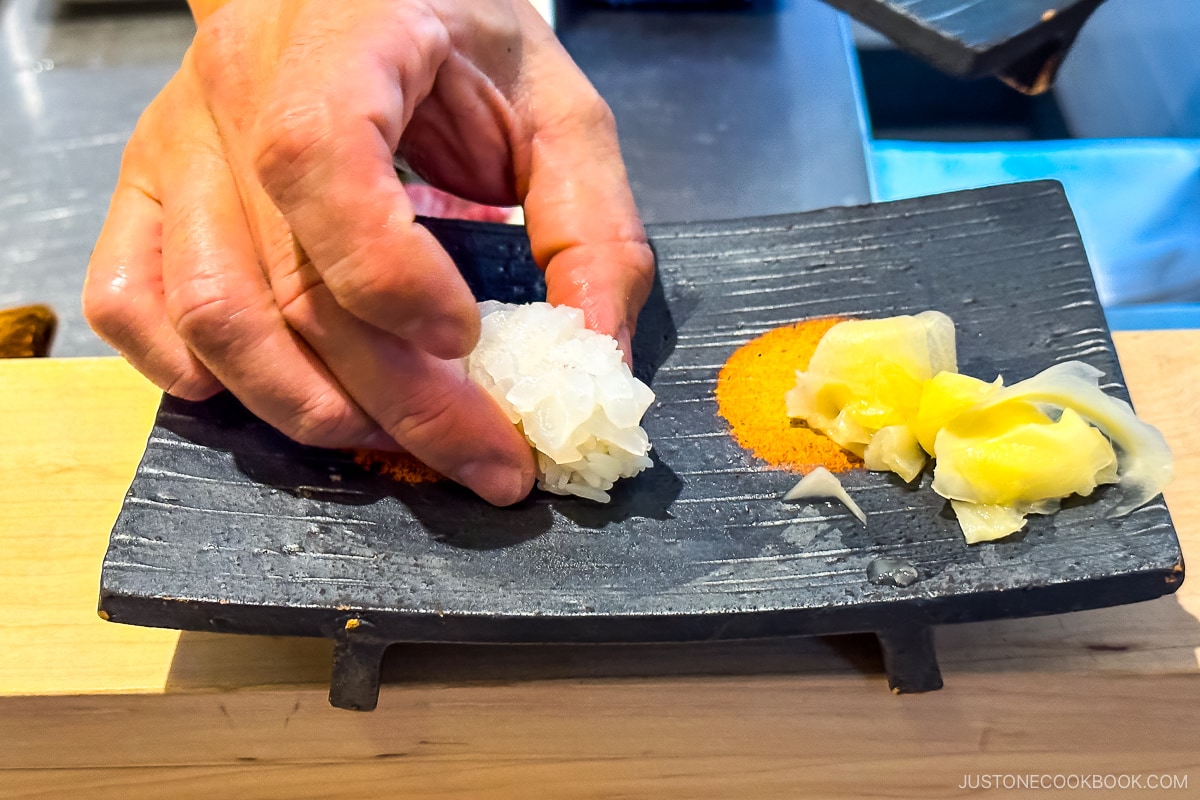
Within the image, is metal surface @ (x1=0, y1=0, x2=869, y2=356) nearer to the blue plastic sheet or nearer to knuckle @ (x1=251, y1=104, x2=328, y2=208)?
the blue plastic sheet

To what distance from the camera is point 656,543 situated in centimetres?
130

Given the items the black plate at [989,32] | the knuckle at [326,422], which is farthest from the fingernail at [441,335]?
the black plate at [989,32]

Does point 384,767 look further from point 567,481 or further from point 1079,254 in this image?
point 1079,254

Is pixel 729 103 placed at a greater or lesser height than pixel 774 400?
lesser

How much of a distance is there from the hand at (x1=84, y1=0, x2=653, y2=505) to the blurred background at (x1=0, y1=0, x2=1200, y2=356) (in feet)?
2.87

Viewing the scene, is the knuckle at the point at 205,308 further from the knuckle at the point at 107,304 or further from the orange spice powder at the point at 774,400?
the orange spice powder at the point at 774,400

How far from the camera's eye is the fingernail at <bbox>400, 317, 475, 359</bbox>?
3.59 feet

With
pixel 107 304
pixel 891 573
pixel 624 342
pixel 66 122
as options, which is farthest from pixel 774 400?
pixel 66 122

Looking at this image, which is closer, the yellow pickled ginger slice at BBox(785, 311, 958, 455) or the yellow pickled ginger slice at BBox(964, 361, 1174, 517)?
the yellow pickled ginger slice at BBox(964, 361, 1174, 517)

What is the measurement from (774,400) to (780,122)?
1.45 m

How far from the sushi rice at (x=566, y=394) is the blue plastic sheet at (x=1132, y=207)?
4.26ft

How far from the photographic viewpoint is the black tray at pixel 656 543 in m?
1.18

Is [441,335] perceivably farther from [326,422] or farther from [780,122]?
[780,122]

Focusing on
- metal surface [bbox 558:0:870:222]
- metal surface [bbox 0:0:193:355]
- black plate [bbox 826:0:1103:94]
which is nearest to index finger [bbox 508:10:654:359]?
black plate [bbox 826:0:1103:94]
